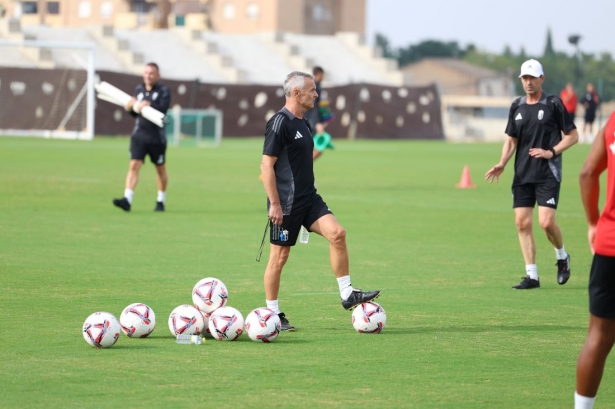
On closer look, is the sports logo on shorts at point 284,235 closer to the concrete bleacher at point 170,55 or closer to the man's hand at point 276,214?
the man's hand at point 276,214

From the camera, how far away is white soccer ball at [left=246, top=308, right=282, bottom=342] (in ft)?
28.7

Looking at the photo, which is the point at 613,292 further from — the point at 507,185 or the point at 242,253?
the point at 507,185

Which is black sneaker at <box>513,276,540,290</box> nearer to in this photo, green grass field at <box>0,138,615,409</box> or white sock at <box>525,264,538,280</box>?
white sock at <box>525,264,538,280</box>

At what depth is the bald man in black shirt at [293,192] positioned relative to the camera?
9289 mm

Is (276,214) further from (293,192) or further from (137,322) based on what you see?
(137,322)

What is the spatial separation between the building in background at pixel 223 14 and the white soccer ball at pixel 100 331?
3723 inches

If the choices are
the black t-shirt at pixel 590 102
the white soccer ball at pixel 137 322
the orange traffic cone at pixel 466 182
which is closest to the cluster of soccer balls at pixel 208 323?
the white soccer ball at pixel 137 322

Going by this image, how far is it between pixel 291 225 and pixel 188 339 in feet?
4.41

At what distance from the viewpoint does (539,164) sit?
12469 millimetres

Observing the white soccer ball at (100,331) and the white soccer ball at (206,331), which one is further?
the white soccer ball at (206,331)

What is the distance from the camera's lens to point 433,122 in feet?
198

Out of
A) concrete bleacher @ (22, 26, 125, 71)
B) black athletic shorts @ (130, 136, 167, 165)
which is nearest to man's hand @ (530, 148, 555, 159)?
black athletic shorts @ (130, 136, 167, 165)

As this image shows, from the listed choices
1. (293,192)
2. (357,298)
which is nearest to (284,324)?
(357,298)

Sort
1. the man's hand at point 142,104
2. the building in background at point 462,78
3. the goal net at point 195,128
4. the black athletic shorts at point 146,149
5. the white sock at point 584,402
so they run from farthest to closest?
the building in background at point 462,78
the goal net at point 195,128
the black athletic shorts at point 146,149
the man's hand at point 142,104
the white sock at point 584,402
